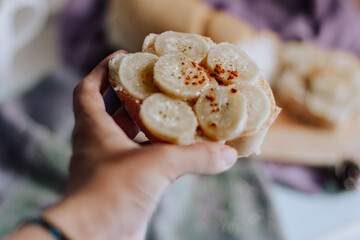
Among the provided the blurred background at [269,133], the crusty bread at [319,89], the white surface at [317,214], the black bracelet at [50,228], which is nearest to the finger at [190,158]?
the black bracelet at [50,228]

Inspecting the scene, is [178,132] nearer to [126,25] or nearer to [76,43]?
[126,25]

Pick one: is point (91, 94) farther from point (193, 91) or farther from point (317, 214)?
point (317, 214)

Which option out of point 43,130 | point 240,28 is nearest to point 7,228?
point 43,130

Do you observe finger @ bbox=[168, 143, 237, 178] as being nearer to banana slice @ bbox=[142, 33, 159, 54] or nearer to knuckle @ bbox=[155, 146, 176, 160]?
knuckle @ bbox=[155, 146, 176, 160]

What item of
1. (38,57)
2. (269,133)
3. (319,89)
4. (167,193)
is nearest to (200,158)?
(167,193)

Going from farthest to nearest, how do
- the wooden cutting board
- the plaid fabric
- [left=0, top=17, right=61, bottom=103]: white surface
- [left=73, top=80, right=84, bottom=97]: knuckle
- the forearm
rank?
[left=0, top=17, right=61, bottom=103]: white surface, the wooden cutting board, the plaid fabric, [left=73, top=80, right=84, bottom=97]: knuckle, the forearm

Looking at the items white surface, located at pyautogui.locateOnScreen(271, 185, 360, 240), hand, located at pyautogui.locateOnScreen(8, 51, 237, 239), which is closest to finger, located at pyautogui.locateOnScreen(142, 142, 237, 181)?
hand, located at pyautogui.locateOnScreen(8, 51, 237, 239)

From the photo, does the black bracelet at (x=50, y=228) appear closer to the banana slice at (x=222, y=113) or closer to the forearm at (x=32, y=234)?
the forearm at (x=32, y=234)
